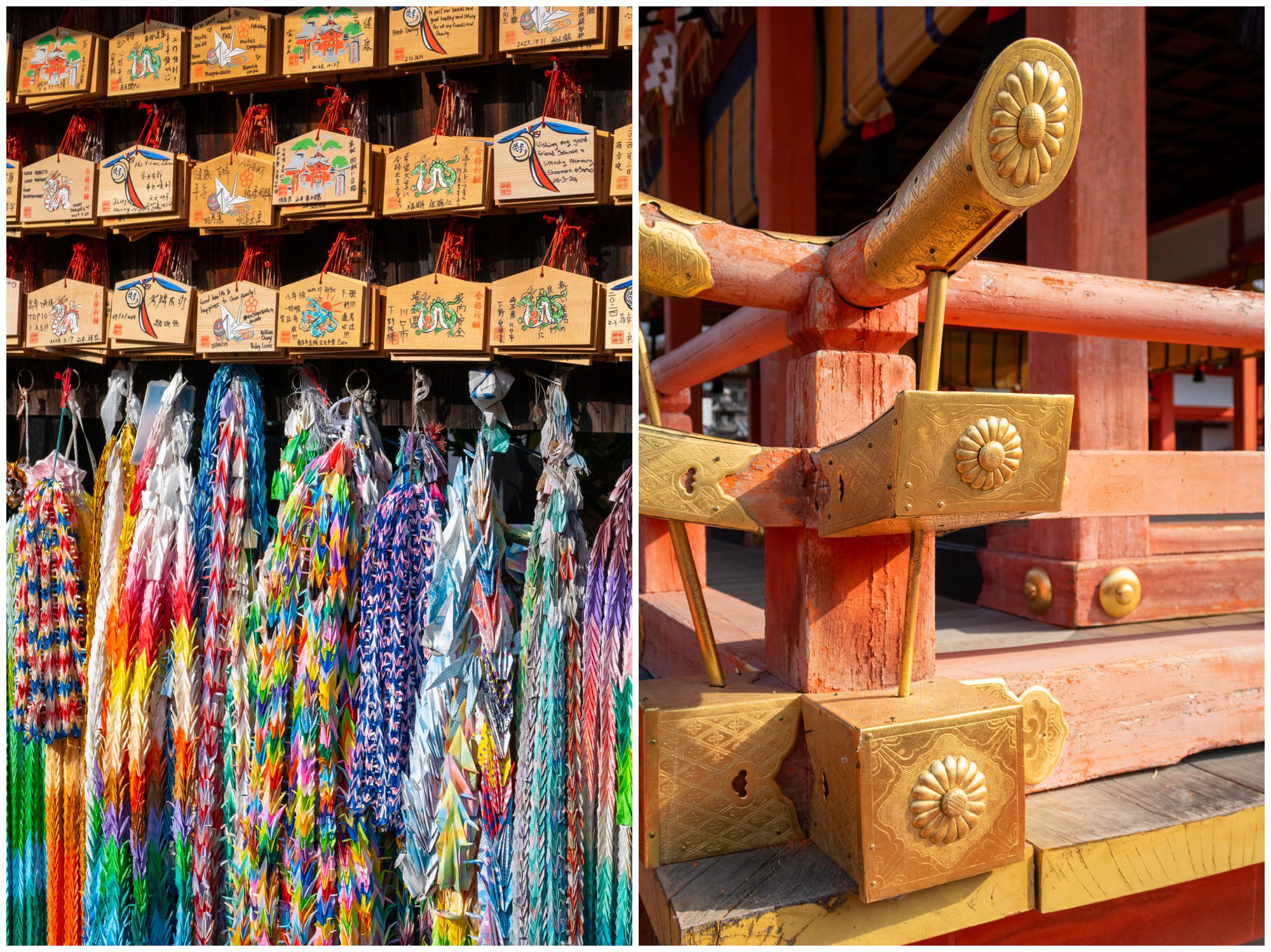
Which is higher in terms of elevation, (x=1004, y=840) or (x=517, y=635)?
(x=517, y=635)

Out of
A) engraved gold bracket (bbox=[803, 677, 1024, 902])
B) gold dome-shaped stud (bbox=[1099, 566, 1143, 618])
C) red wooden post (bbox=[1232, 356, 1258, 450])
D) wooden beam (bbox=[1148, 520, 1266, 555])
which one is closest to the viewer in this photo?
engraved gold bracket (bbox=[803, 677, 1024, 902])

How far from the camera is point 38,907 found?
3.28 feet

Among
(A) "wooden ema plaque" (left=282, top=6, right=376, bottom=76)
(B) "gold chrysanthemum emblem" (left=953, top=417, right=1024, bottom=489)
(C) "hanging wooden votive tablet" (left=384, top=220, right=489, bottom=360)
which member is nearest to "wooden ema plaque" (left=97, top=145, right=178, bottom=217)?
(A) "wooden ema plaque" (left=282, top=6, right=376, bottom=76)

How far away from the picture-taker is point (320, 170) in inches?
33.1

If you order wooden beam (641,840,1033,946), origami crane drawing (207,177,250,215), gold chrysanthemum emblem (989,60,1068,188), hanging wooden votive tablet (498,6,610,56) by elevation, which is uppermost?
hanging wooden votive tablet (498,6,610,56)

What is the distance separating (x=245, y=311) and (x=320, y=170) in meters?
0.20

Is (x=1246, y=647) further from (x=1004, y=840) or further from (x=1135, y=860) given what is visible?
(x=1004, y=840)

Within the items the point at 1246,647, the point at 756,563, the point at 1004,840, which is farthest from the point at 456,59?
the point at 756,563

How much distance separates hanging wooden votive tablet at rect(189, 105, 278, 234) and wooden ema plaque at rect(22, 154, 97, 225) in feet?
0.49

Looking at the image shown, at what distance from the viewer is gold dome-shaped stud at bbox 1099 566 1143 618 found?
1.21 m

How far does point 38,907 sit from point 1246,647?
5.70 ft

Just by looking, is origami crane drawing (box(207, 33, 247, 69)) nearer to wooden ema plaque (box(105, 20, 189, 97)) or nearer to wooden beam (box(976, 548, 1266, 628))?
wooden ema plaque (box(105, 20, 189, 97))

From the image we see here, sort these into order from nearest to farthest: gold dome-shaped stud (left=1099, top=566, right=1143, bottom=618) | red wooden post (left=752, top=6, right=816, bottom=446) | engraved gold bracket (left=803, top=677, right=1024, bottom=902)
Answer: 1. engraved gold bracket (left=803, top=677, right=1024, bottom=902)
2. gold dome-shaped stud (left=1099, top=566, right=1143, bottom=618)
3. red wooden post (left=752, top=6, right=816, bottom=446)

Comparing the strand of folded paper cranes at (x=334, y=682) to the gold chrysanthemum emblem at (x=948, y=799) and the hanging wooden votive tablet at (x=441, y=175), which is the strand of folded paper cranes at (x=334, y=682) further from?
the gold chrysanthemum emblem at (x=948, y=799)
